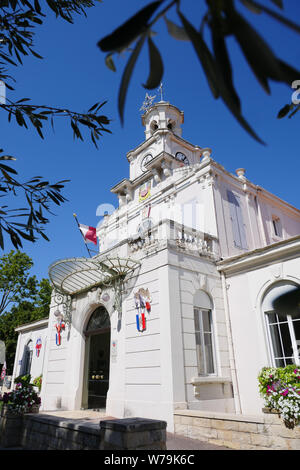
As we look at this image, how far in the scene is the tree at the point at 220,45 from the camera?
0.98m

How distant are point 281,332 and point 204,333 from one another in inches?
84.9

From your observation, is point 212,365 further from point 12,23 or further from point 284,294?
point 12,23

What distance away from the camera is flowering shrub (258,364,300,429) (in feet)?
19.1

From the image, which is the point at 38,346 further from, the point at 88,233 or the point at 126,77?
the point at 126,77

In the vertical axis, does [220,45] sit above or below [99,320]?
below

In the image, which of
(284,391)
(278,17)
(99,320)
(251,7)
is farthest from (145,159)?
(278,17)

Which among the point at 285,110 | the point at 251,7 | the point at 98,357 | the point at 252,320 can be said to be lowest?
the point at 98,357

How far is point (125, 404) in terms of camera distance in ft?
29.1

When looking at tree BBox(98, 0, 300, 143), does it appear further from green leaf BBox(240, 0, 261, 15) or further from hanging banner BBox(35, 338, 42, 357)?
hanging banner BBox(35, 338, 42, 357)

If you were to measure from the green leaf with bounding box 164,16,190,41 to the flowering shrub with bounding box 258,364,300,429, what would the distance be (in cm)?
656

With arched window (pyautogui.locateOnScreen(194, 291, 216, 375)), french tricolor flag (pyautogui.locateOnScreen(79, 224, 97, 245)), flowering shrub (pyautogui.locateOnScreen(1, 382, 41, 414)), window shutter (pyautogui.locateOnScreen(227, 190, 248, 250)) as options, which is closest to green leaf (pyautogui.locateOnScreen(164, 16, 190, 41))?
flowering shrub (pyautogui.locateOnScreen(1, 382, 41, 414))

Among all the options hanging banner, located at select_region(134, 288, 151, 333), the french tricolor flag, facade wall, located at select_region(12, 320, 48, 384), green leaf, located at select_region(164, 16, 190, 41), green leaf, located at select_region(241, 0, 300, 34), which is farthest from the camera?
facade wall, located at select_region(12, 320, 48, 384)

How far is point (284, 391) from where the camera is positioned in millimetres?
6336
